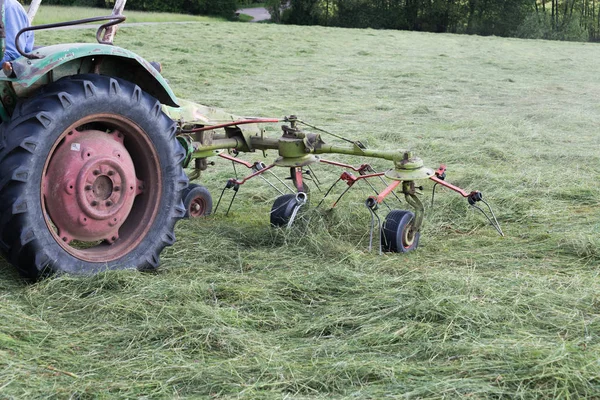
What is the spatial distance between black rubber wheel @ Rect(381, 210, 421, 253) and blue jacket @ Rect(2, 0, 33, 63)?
7.33ft

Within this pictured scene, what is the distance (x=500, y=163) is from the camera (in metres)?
7.12

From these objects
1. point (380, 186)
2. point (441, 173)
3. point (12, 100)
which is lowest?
point (380, 186)

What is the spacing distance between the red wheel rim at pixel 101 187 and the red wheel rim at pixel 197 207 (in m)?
1.28

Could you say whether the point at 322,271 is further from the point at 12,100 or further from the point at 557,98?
the point at 557,98

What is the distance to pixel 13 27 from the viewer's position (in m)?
4.03

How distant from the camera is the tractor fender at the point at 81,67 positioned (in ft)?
11.5

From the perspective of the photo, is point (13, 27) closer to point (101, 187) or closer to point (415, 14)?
point (101, 187)

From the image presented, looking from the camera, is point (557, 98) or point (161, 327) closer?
point (161, 327)

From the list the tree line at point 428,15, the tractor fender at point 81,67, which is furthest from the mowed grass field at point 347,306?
the tree line at point 428,15

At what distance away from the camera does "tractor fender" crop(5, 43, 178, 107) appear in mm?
3494

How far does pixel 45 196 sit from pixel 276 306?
1.22 metres

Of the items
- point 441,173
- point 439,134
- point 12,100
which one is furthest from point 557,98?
point 12,100

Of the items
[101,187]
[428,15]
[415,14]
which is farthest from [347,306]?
[428,15]

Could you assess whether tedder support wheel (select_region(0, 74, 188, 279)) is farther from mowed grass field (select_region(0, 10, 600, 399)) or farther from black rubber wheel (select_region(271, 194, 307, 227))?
black rubber wheel (select_region(271, 194, 307, 227))
